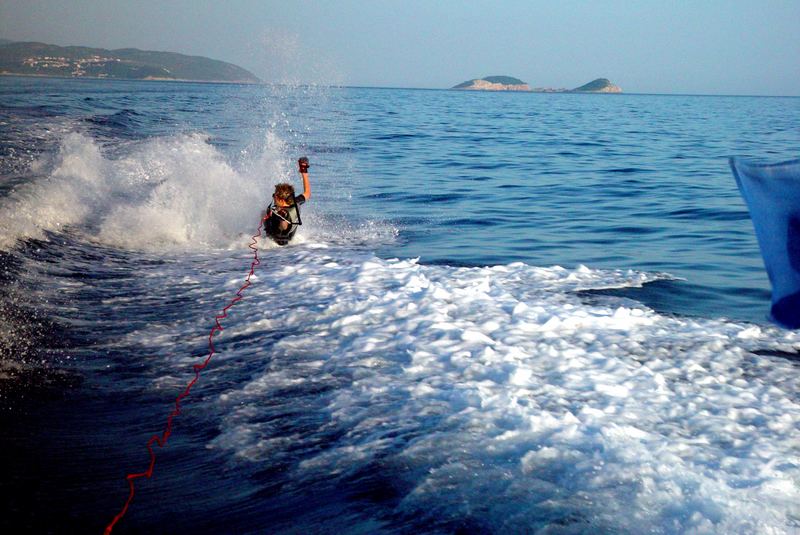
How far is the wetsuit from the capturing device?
10.8 meters

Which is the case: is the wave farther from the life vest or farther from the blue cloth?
the blue cloth

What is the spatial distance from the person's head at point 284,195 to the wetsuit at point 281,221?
8 centimetres

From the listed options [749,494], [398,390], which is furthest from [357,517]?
[749,494]

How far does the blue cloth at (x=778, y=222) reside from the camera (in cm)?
290

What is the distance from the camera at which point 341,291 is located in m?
8.15

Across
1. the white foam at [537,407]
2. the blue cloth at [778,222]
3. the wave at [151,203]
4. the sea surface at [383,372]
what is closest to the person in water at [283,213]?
the sea surface at [383,372]

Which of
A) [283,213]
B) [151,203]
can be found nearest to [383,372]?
[283,213]

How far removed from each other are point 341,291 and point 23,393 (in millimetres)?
3713

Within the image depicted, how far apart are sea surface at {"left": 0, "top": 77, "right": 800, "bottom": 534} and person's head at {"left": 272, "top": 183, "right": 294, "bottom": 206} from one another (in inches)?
28.5

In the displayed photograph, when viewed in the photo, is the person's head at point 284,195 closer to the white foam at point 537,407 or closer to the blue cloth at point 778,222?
the white foam at point 537,407

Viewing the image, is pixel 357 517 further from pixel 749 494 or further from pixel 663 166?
pixel 663 166

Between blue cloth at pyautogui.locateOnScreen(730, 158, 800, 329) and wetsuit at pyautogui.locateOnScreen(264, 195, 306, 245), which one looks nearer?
blue cloth at pyautogui.locateOnScreen(730, 158, 800, 329)

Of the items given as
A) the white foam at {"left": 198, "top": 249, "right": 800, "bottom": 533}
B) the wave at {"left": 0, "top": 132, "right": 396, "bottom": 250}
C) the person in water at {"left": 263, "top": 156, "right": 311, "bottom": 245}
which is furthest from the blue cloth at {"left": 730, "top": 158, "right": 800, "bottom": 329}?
the wave at {"left": 0, "top": 132, "right": 396, "bottom": 250}

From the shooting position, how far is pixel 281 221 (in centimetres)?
1079
